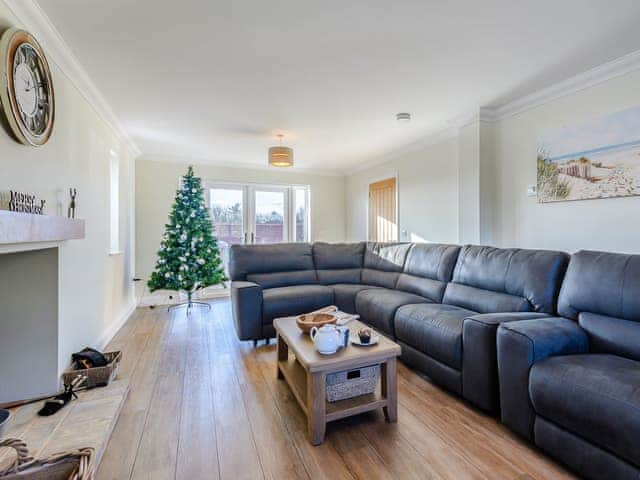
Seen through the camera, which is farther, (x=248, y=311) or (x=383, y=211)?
(x=383, y=211)

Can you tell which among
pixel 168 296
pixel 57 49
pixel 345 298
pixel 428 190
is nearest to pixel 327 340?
pixel 345 298

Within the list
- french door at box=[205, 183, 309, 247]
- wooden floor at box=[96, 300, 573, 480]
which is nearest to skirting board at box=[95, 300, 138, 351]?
wooden floor at box=[96, 300, 573, 480]

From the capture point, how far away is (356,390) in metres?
1.88

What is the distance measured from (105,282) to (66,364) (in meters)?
1.16

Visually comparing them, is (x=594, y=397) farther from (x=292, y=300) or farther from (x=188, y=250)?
(x=188, y=250)

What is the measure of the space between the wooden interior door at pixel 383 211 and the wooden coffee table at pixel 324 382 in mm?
3247

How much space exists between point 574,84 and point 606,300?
6.51ft

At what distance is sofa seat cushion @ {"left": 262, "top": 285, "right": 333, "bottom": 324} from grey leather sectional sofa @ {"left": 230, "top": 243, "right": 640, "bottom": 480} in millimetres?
11

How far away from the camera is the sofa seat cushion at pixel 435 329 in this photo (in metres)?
2.09

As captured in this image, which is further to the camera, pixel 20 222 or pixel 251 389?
pixel 251 389

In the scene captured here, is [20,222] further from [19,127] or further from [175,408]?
[175,408]

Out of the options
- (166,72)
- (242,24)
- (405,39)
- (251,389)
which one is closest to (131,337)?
(251,389)

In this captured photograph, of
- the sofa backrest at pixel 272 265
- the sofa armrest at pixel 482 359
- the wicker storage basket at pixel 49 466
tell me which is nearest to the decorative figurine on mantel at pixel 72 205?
the sofa backrest at pixel 272 265

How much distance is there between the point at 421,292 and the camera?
3.17 m
